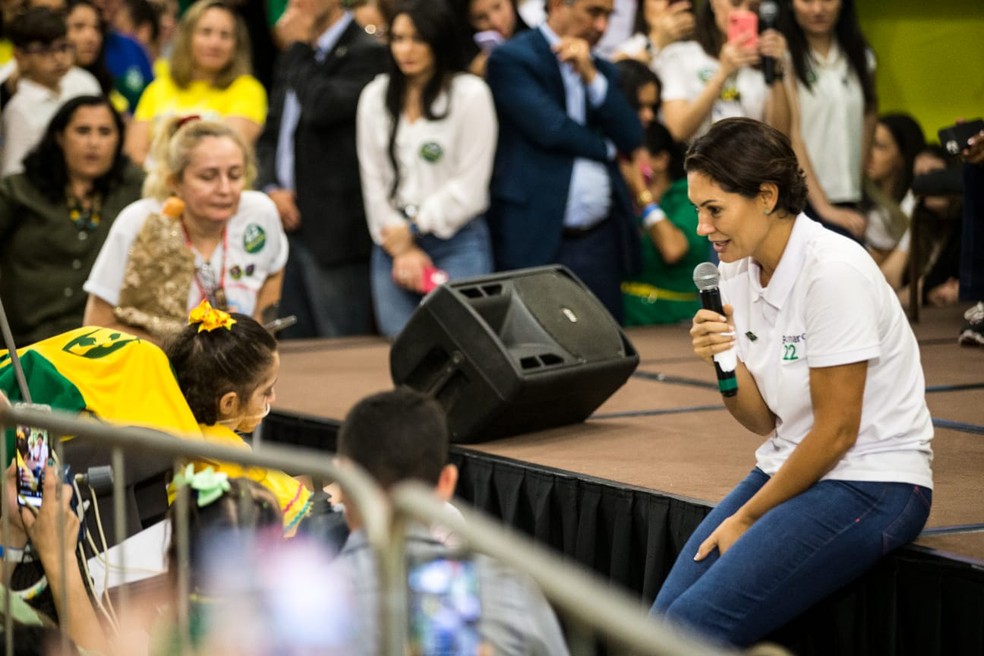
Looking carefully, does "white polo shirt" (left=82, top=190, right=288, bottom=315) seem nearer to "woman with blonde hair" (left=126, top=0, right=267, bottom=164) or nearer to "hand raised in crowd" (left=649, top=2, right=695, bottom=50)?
"woman with blonde hair" (left=126, top=0, right=267, bottom=164)

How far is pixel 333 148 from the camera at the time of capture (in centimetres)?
623

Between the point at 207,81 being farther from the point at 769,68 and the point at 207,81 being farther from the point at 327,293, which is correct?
the point at 769,68

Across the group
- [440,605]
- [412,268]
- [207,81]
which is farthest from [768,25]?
[440,605]

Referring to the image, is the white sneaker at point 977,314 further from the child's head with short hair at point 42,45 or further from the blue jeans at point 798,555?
the child's head with short hair at point 42,45

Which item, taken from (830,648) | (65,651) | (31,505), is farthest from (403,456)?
(830,648)

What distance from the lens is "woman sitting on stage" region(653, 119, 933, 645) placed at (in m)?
2.77

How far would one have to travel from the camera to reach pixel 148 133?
6.39 m

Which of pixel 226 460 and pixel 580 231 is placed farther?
pixel 580 231

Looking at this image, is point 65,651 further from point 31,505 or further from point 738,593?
point 738,593

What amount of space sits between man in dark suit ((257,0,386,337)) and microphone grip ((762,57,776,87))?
1.50m

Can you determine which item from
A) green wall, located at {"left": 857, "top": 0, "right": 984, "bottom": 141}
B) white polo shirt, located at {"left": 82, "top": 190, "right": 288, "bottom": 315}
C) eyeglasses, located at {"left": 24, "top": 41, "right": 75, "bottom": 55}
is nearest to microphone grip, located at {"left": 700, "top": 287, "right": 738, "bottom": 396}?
white polo shirt, located at {"left": 82, "top": 190, "right": 288, "bottom": 315}

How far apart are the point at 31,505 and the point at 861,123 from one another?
4443 millimetres

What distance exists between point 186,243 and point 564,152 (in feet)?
5.90

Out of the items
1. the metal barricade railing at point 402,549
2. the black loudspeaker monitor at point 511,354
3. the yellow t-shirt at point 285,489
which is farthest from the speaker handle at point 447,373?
the metal barricade railing at point 402,549
